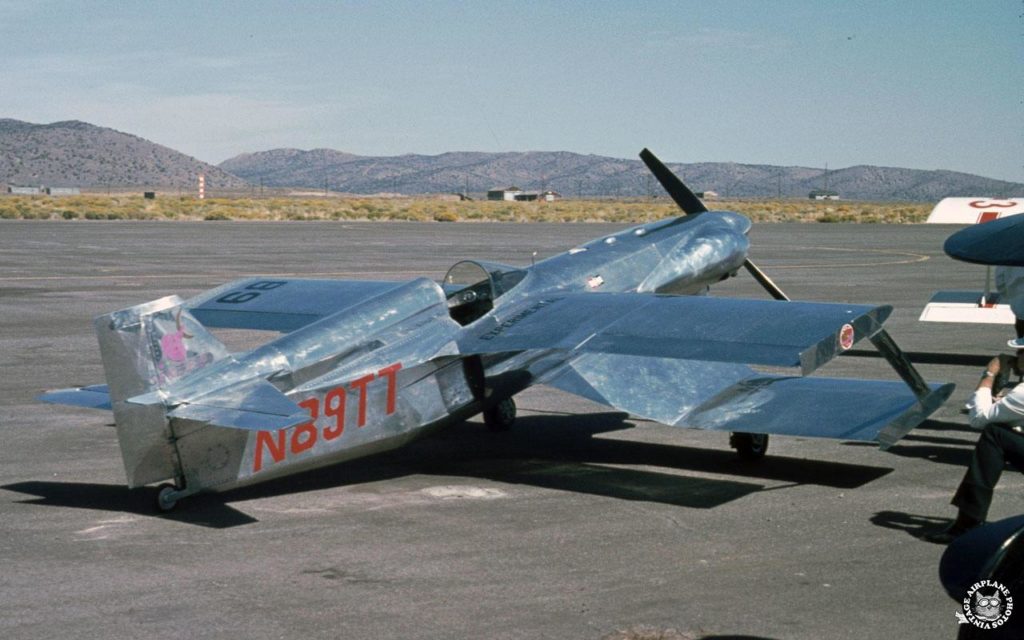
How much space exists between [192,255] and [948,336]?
85.2ft

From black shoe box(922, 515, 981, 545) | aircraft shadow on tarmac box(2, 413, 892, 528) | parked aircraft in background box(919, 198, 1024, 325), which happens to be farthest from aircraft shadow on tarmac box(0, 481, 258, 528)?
parked aircraft in background box(919, 198, 1024, 325)

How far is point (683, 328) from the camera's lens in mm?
10023

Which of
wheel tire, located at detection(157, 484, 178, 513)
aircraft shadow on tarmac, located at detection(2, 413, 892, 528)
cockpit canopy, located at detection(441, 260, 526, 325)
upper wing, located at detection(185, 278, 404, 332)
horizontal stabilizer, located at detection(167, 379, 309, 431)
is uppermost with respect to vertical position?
cockpit canopy, located at detection(441, 260, 526, 325)

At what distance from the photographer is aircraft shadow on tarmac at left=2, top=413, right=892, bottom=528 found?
952cm

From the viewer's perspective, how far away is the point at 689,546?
837 centimetres

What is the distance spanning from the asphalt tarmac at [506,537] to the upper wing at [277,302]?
63.0 inches

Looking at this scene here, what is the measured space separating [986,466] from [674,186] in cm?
903

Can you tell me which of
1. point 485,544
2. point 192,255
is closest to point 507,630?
point 485,544

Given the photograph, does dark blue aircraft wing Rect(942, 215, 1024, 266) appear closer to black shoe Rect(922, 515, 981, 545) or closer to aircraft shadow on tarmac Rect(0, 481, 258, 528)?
black shoe Rect(922, 515, 981, 545)

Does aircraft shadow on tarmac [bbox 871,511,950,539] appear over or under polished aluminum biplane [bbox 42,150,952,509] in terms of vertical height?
under

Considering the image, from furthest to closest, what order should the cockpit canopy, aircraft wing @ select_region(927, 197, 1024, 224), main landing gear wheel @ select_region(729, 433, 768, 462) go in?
aircraft wing @ select_region(927, 197, 1024, 224) < the cockpit canopy < main landing gear wheel @ select_region(729, 433, 768, 462)

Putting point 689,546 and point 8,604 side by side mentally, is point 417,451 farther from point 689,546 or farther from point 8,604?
point 8,604

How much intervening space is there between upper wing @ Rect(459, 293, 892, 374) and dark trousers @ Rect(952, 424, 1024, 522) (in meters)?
1.26

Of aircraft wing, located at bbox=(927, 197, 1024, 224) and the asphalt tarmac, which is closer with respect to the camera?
the asphalt tarmac
